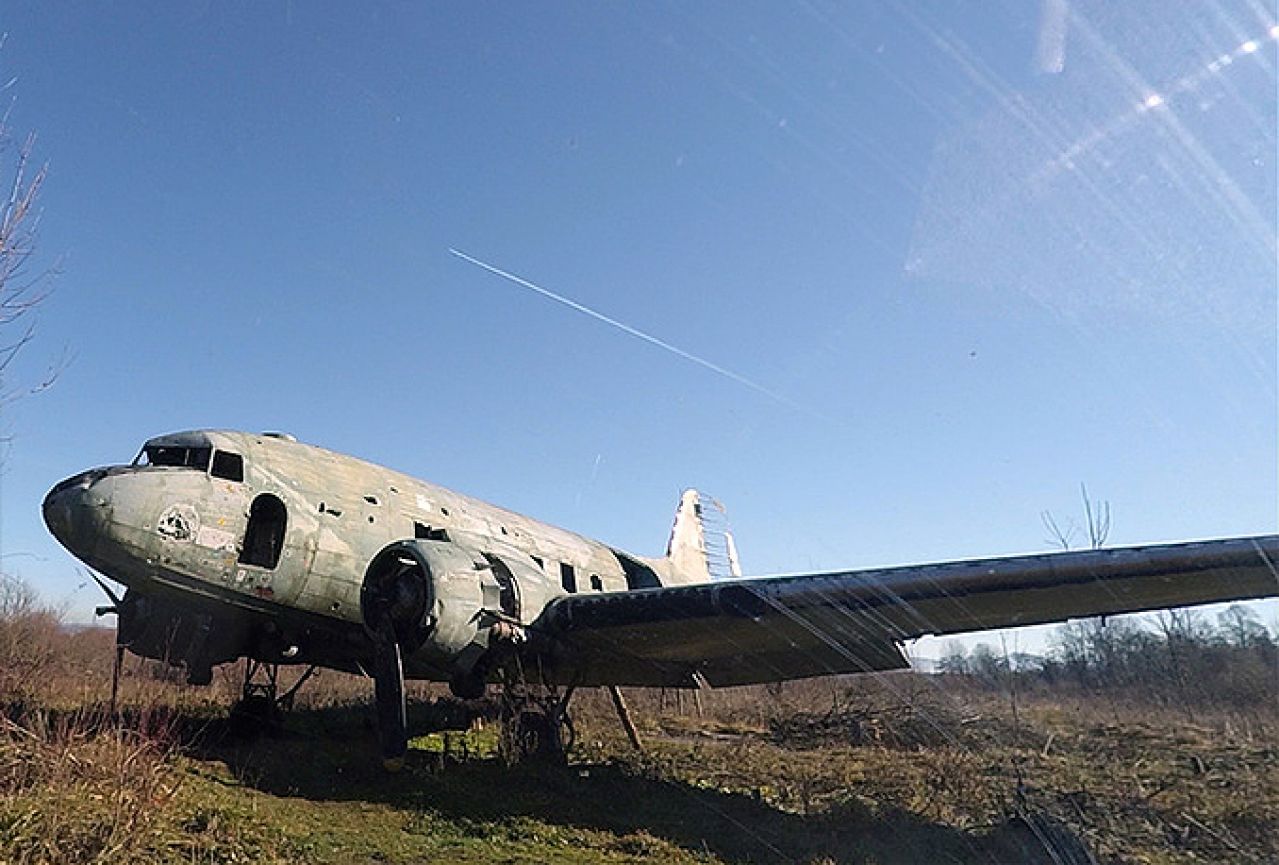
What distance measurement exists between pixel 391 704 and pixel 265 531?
2.71m

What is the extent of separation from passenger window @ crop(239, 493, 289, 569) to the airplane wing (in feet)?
10.4

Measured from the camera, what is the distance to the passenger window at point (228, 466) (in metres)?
9.05

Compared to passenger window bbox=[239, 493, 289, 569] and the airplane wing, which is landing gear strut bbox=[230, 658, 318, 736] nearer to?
passenger window bbox=[239, 493, 289, 569]

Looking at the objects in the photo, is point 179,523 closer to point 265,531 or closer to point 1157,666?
point 265,531

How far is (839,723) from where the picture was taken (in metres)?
18.2

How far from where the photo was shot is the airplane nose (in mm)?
7758

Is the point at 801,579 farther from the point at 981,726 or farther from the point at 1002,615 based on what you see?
the point at 981,726

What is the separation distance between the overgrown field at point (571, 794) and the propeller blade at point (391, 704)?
Result: 34 centimetres

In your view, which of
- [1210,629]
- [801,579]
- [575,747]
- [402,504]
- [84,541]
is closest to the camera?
[84,541]

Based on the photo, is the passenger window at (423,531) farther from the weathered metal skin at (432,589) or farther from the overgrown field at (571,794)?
the overgrown field at (571,794)

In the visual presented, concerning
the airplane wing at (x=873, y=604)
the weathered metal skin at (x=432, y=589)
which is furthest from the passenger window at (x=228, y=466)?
the airplane wing at (x=873, y=604)

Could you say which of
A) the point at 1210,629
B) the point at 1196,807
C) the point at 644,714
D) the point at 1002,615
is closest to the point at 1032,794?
the point at 1196,807

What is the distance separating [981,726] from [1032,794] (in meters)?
8.55

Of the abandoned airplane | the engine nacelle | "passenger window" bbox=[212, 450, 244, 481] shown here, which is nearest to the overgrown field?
the abandoned airplane
